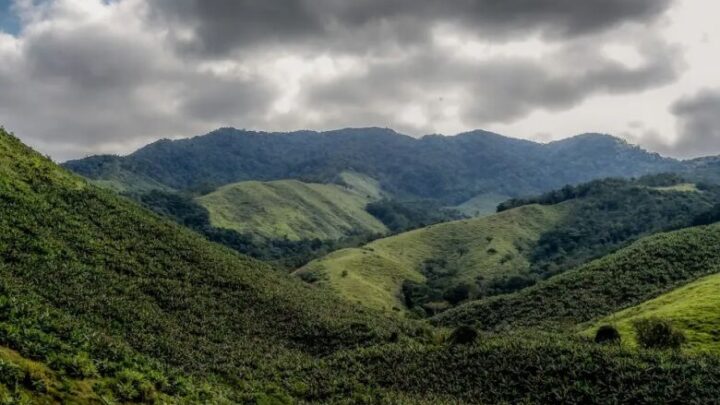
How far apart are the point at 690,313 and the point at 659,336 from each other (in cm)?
1603

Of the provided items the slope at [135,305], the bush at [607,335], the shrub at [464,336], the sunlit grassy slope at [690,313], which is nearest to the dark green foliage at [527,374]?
the shrub at [464,336]

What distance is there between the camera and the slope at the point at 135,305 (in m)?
38.2

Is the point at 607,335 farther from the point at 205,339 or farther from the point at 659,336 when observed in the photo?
the point at 205,339

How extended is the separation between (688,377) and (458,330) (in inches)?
1013

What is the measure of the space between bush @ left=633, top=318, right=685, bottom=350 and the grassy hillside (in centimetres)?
3411

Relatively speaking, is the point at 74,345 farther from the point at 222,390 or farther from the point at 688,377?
the point at 688,377

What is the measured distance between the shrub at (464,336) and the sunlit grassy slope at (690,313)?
20.8 metres

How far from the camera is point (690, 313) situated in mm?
79062

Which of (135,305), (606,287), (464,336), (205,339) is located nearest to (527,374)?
(464,336)

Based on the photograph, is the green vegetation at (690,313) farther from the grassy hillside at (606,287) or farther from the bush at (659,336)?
the grassy hillside at (606,287)

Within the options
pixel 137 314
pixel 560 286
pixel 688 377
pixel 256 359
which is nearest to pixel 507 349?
pixel 688 377

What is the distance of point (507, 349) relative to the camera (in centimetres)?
6281

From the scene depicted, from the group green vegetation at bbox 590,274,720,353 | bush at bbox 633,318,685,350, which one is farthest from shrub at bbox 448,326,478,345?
green vegetation at bbox 590,274,720,353

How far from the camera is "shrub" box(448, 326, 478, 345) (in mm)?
68062
